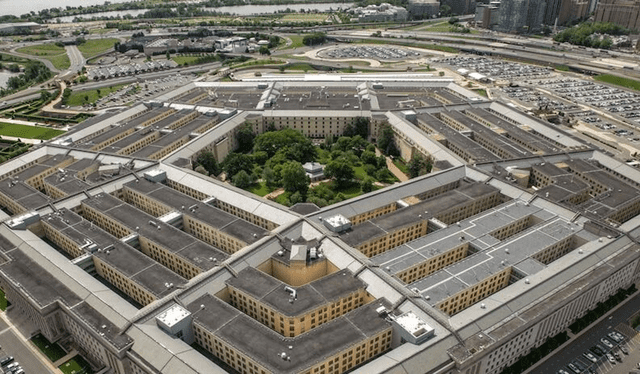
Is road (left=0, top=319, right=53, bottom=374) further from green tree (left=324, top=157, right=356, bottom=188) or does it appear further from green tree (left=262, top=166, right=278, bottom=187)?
green tree (left=324, top=157, right=356, bottom=188)

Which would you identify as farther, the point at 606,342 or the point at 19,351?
the point at 606,342

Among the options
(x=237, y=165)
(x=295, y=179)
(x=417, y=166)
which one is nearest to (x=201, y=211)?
(x=295, y=179)

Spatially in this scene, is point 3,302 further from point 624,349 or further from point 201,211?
point 624,349

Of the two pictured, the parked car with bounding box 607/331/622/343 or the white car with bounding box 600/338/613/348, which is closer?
the white car with bounding box 600/338/613/348

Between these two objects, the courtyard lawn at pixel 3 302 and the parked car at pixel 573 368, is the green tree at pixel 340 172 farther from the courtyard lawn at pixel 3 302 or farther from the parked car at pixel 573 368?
the courtyard lawn at pixel 3 302

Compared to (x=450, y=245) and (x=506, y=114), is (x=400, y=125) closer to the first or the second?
(x=506, y=114)

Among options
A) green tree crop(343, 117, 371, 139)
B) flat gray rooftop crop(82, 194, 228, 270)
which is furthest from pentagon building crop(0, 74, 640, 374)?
green tree crop(343, 117, 371, 139)

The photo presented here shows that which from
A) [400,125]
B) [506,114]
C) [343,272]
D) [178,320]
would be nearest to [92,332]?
[178,320]
